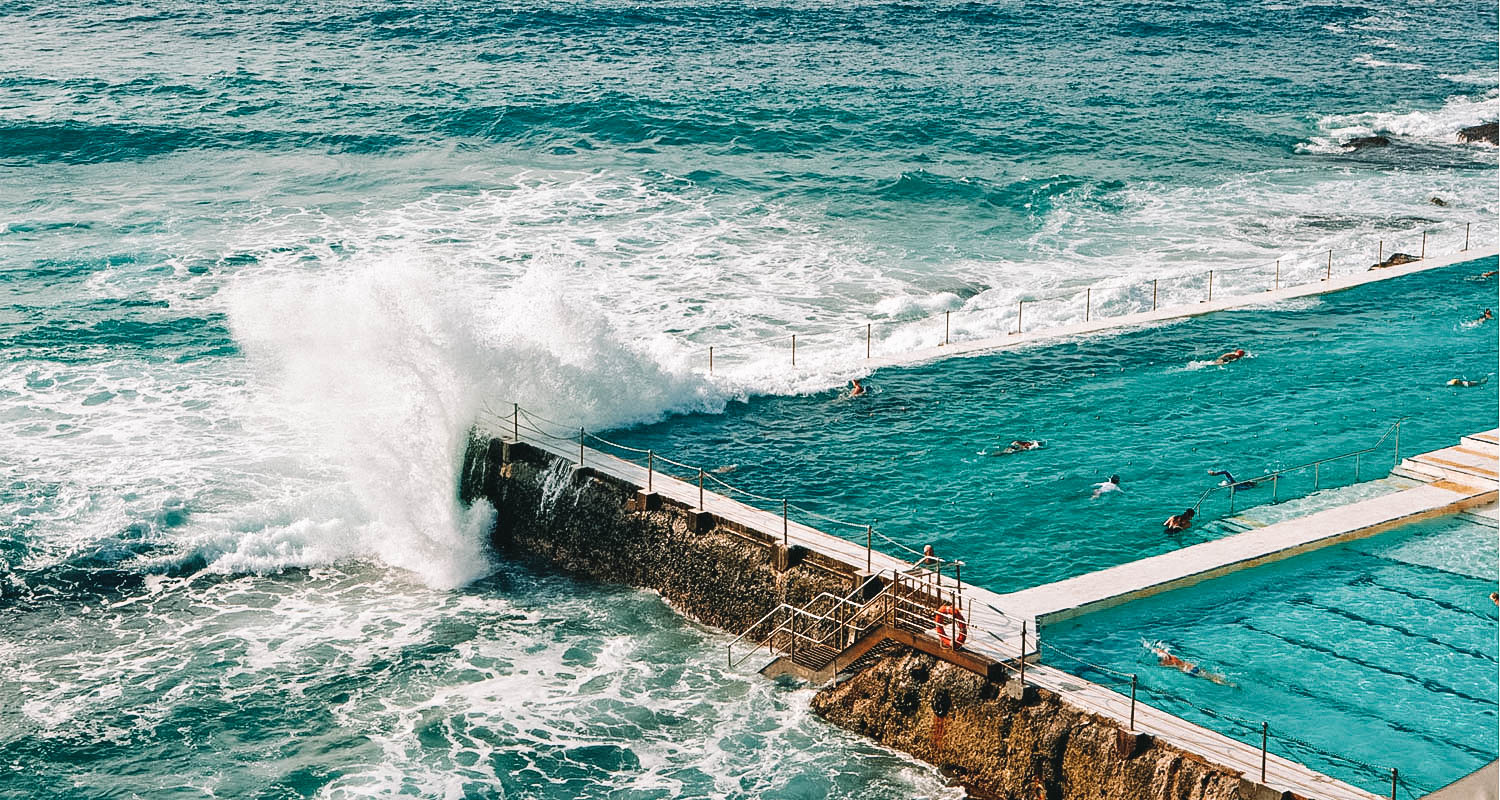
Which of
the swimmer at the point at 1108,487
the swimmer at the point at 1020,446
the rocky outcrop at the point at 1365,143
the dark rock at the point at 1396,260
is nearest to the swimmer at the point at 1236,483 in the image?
the swimmer at the point at 1108,487

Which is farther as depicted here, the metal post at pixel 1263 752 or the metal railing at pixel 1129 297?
the metal railing at pixel 1129 297

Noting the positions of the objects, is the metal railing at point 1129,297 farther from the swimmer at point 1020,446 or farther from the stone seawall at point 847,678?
the stone seawall at point 847,678

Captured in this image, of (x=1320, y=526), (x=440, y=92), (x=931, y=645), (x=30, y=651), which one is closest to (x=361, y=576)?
(x=30, y=651)

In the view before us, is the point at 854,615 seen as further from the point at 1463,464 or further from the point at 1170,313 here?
the point at 1170,313

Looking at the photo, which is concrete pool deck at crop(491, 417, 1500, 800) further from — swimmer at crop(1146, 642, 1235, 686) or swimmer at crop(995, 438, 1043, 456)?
swimmer at crop(995, 438, 1043, 456)

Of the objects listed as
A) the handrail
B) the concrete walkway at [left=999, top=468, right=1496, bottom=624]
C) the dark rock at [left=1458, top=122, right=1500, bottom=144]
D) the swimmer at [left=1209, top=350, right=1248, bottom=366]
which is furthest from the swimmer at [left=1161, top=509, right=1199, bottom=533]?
the dark rock at [left=1458, top=122, right=1500, bottom=144]

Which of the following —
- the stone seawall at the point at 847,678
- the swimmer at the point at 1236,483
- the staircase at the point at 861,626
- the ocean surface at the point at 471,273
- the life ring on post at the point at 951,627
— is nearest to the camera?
the stone seawall at the point at 847,678

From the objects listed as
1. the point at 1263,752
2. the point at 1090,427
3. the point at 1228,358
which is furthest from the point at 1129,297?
the point at 1263,752
